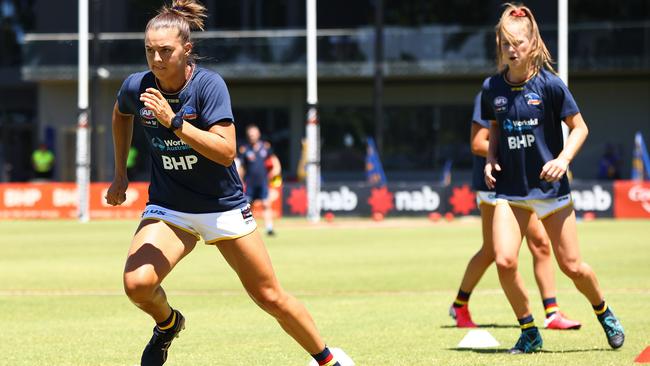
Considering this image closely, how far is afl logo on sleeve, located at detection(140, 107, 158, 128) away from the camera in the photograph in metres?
6.77

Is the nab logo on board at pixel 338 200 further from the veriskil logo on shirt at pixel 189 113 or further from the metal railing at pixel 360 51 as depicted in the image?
the veriskil logo on shirt at pixel 189 113

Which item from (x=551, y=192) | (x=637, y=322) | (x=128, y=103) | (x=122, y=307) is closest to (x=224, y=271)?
(x=122, y=307)

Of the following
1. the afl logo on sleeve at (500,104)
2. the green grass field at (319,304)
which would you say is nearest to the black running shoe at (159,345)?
the green grass field at (319,304)

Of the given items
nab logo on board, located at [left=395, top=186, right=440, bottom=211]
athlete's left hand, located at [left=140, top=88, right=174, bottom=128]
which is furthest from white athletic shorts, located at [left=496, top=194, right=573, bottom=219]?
nab logo on board, located at [left=395, top=186, right=440, bottom=211]

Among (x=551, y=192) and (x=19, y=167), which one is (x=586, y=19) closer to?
(x=19, y=167)

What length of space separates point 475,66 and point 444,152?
484cm

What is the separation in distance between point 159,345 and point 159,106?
5.54 feet

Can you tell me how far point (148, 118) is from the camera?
682cm

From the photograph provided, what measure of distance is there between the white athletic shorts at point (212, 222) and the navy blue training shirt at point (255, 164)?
55.4 feet

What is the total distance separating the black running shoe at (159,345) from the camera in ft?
23.9

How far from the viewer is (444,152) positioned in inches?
1697

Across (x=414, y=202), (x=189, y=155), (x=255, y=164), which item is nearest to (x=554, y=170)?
(x=189, y=155)

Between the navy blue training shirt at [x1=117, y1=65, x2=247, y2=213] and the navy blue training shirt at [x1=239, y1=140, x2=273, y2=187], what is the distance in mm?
16795

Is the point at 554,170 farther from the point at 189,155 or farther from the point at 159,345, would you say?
the point at 159,345
